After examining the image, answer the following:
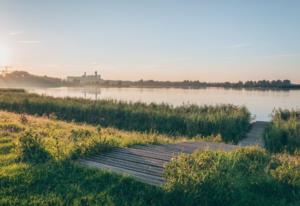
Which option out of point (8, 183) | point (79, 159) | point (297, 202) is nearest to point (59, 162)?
point (79, 159)

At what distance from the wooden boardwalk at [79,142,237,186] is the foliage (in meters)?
0.47

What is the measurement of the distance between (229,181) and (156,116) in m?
12.1

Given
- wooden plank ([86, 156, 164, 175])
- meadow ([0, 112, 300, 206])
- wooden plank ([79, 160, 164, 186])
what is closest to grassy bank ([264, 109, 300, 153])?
meadow ([0, 112, 300, 206])

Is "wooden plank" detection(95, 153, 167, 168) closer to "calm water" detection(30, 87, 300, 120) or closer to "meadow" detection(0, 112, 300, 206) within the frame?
"meadow" detection(0, 112, 300, 206)

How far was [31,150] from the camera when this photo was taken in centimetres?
748

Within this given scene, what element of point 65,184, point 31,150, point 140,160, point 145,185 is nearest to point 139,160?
point 140,160

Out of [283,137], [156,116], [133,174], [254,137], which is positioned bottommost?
[254,137]

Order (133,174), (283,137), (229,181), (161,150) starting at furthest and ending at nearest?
(283,137)
(161,150)
(133,174)
(229,181)

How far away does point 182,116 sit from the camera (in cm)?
1700

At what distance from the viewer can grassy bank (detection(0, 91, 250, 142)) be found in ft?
51.7

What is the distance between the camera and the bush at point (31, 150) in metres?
7.22

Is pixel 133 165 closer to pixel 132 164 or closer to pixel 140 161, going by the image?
pixel 132 164

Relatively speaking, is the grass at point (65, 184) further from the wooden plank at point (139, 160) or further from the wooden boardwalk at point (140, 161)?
the wooden plank at point (139, 160)

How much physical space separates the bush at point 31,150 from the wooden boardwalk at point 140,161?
2.63 feet
